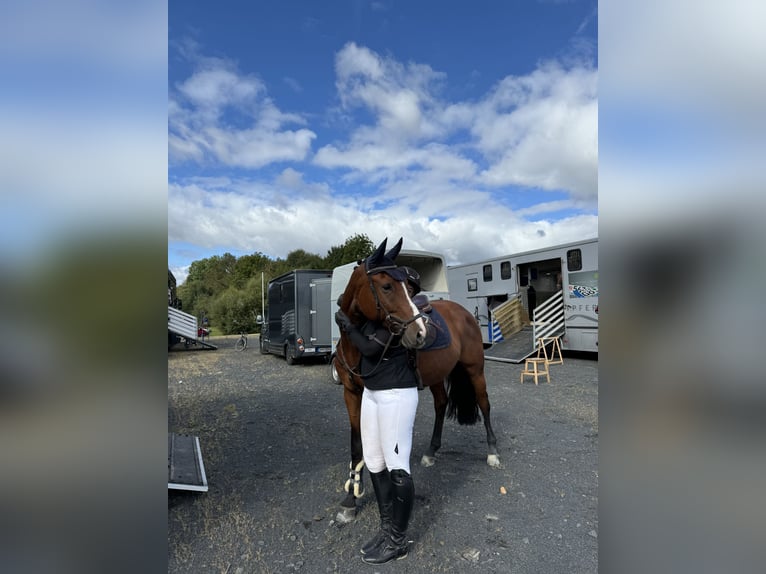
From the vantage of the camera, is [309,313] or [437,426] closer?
[437,426]

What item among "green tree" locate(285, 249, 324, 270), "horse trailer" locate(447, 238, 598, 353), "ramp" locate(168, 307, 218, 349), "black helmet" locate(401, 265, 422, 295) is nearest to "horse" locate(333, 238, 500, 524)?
"black helmet" locate(401, 265, 422, 295)

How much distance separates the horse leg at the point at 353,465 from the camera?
316 centimetres

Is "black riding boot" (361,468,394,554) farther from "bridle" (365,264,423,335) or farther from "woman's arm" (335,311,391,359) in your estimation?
"bridle" (365,264,423,335)

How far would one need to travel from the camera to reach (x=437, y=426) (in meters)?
4.49

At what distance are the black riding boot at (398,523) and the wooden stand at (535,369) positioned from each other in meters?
6.80

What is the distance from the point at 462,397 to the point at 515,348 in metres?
8.64

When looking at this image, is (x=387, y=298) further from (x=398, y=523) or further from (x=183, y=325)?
(x=183, y=325)

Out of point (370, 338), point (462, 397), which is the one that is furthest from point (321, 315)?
point (370, 338)

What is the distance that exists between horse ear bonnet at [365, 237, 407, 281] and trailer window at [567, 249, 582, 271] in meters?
10.7

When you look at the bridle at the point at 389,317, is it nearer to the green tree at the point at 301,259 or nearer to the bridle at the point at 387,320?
the bridle at the point at 387,320

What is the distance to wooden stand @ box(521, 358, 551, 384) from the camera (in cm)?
879

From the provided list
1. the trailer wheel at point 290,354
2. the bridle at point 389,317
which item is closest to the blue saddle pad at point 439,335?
the bridle at point 389,317
